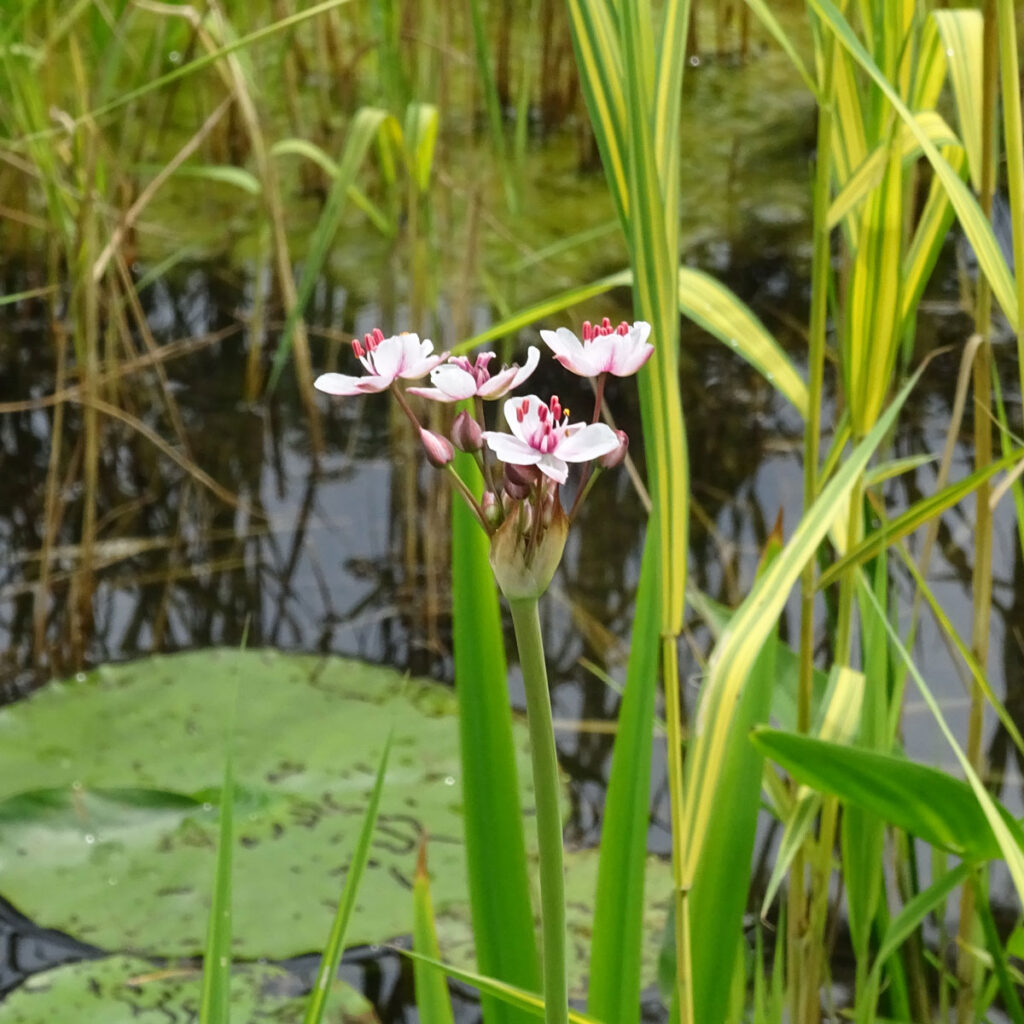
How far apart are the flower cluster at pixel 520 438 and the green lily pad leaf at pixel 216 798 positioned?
2.65 ft

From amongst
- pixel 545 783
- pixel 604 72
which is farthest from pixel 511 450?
pixel 604 72

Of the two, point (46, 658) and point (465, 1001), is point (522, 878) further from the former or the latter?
point (46, 658)

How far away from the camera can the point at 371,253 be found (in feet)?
7.47

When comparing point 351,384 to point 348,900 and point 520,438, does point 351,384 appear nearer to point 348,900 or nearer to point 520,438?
point 520,438

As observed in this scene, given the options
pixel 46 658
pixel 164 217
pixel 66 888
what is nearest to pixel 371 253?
pixel 164 217

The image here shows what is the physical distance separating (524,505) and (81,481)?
5.09 ft

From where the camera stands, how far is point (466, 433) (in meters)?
0.37

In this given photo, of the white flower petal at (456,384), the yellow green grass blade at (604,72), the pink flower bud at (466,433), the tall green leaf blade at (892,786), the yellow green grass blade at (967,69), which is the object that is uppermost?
the yellow green grass blade at (967,69)

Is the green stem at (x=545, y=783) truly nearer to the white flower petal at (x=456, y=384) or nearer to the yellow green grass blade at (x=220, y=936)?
the white flower petal at (x=456, y=384)

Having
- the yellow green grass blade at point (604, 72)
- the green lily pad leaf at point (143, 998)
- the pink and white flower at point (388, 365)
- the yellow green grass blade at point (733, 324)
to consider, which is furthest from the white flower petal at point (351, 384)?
the green lily pad leaf at point (143, 998)

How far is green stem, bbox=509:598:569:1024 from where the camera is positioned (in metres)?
0.36

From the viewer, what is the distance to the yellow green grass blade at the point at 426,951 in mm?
565

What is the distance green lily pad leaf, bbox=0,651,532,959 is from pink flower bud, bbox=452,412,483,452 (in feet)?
2.66

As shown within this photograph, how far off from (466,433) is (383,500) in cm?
140
